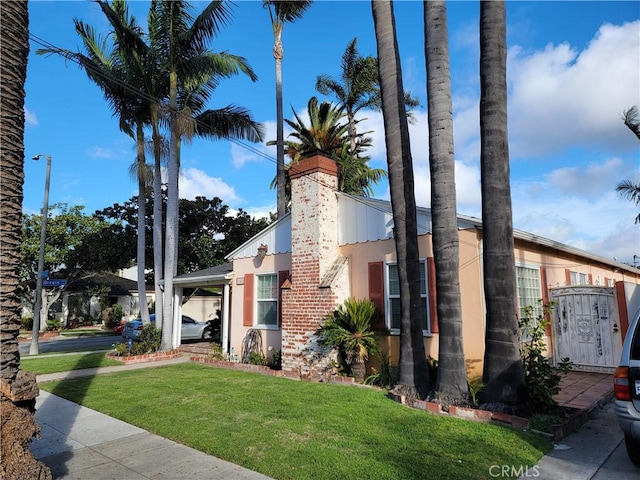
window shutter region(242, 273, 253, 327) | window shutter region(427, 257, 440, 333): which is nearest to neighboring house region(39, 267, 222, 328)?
window shutter region(242, 273, 253, 327)

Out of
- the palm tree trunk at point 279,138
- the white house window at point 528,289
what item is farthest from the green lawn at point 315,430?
the palm tree trunk at point 279,138

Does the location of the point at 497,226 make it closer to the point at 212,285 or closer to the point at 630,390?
the point at 630,390

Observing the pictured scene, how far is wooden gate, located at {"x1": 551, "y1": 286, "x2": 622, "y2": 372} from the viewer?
380 inches

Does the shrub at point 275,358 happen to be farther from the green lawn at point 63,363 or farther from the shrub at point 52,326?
the shrub at point 52,326

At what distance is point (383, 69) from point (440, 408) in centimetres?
611

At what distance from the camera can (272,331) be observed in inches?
471

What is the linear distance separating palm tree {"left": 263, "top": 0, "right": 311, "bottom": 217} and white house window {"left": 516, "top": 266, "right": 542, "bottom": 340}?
10.8m

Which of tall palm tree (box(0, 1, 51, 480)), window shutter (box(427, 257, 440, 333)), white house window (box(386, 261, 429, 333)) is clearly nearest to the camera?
tall palm tree (box(0, 1, 51, 480))

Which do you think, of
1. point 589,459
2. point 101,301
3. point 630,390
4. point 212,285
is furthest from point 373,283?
point 101,301

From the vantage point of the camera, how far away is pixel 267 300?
12.4m

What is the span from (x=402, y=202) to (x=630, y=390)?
4.41 metres

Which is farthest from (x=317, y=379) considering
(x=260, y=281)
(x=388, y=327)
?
(x=260, y=281)

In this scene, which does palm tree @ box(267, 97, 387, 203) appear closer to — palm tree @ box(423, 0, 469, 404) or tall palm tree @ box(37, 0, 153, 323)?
tall palm tree @ box(37, 0, 153, 323)

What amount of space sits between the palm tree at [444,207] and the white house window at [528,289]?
11.4ft
